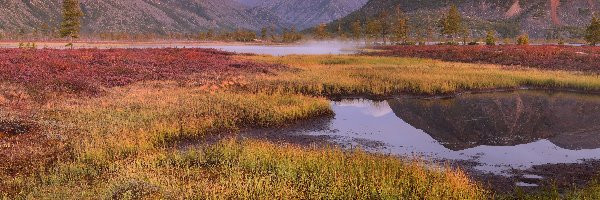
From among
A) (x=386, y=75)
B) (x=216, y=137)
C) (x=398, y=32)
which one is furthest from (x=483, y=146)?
(x=398, y=32)

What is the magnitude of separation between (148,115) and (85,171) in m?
7.73

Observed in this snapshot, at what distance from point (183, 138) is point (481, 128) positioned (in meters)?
14.0

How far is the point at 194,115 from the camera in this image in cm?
2059

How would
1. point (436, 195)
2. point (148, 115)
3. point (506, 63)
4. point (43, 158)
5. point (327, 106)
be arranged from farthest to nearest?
point (506, 63)
point (327, 106)
point (148, 115)
point (43, 158)
point (436, 195)

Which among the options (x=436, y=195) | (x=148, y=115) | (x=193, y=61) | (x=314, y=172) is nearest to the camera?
(x=436, y=195)

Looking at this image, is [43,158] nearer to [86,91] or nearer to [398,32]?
[86,91]

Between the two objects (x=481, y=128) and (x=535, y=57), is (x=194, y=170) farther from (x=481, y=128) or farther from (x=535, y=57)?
(x=535, y=57)

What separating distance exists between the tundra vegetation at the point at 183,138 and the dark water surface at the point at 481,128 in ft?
8.54

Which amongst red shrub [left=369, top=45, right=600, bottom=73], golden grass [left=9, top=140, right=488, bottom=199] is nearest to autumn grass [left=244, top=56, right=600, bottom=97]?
red shrub [left=369, top=45, right=600, bottom=73]

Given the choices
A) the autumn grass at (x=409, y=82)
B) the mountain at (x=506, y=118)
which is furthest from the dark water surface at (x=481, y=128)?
the autumn grass at (x=409, y=82)

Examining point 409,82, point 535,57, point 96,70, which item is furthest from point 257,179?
point 535,57

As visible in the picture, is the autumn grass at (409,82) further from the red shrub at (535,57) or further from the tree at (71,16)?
the tree at (71,16)

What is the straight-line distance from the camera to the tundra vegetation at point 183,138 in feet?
35.9

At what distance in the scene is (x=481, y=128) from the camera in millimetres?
22328
